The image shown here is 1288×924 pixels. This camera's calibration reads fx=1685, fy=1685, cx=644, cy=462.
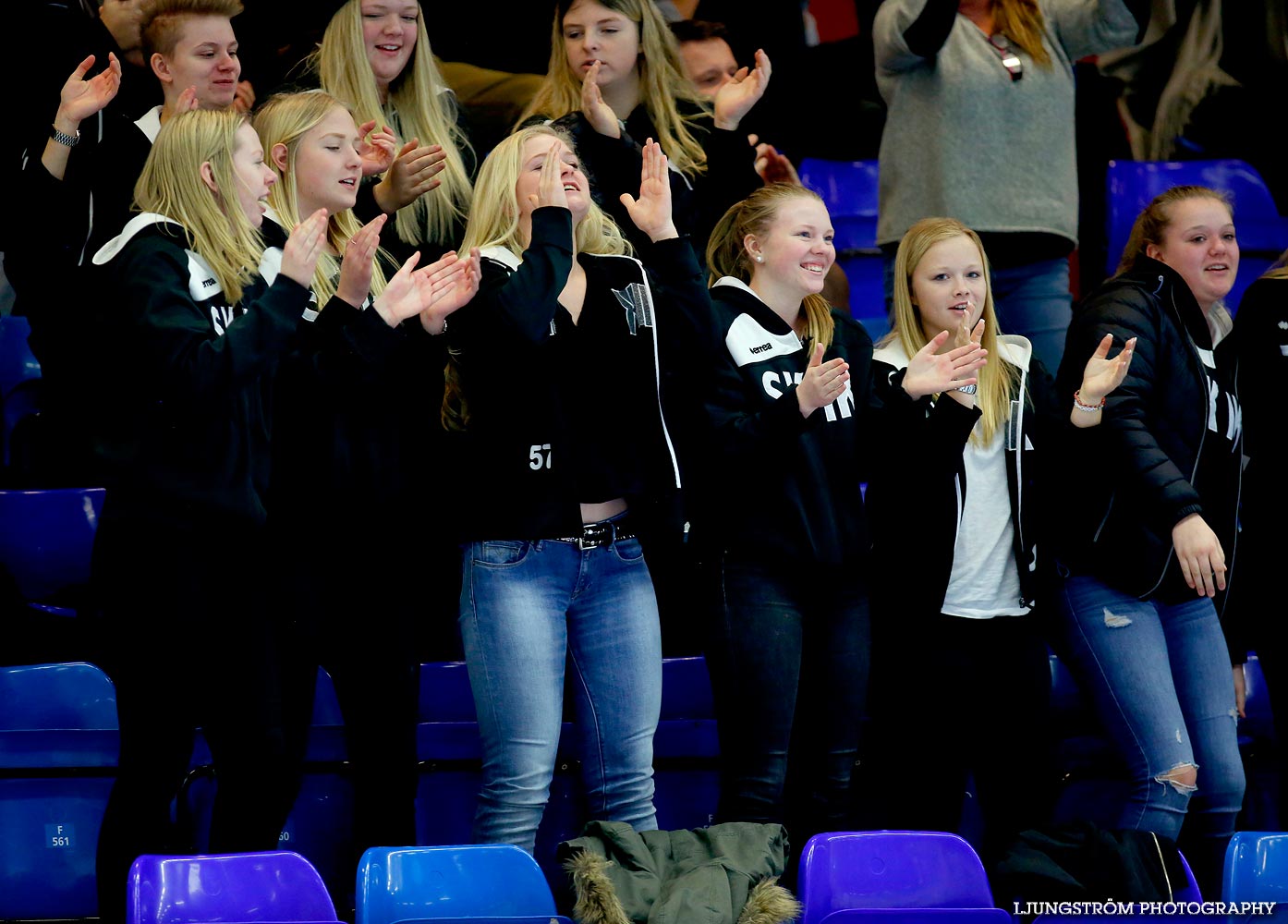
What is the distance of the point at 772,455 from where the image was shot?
11.8 feet

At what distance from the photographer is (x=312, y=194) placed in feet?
12.0

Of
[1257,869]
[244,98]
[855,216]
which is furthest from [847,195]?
[1257,869]

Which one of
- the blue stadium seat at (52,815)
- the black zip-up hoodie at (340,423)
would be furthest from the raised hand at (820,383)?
the blue stadium seat at (52,815)

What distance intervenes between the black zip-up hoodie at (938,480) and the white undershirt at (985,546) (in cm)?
2

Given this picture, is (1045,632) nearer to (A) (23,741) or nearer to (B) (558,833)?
(B) (558,833)

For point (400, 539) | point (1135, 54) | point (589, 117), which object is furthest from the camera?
point (1135, 54)

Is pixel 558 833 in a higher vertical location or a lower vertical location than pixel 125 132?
lower

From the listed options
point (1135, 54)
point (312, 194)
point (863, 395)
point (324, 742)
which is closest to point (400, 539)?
point (324, 742)

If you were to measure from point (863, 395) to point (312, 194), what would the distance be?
1.31 meters

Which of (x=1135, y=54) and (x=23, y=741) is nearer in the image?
(x=23, y=741)

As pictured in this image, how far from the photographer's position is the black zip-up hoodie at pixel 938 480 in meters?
3.72

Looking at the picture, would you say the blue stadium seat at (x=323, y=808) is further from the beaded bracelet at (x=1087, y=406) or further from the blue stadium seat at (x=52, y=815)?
the beaded bracelet at (x=1087, y=406)

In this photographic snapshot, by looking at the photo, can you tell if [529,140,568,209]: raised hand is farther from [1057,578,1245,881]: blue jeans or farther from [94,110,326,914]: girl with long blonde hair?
[1057,578,1245,881]: blue jeans

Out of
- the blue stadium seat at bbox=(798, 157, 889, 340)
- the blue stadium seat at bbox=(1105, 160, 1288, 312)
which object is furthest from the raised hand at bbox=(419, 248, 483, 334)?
the blue stadium seat at bbox=(1105, 160, 1288, 312)
